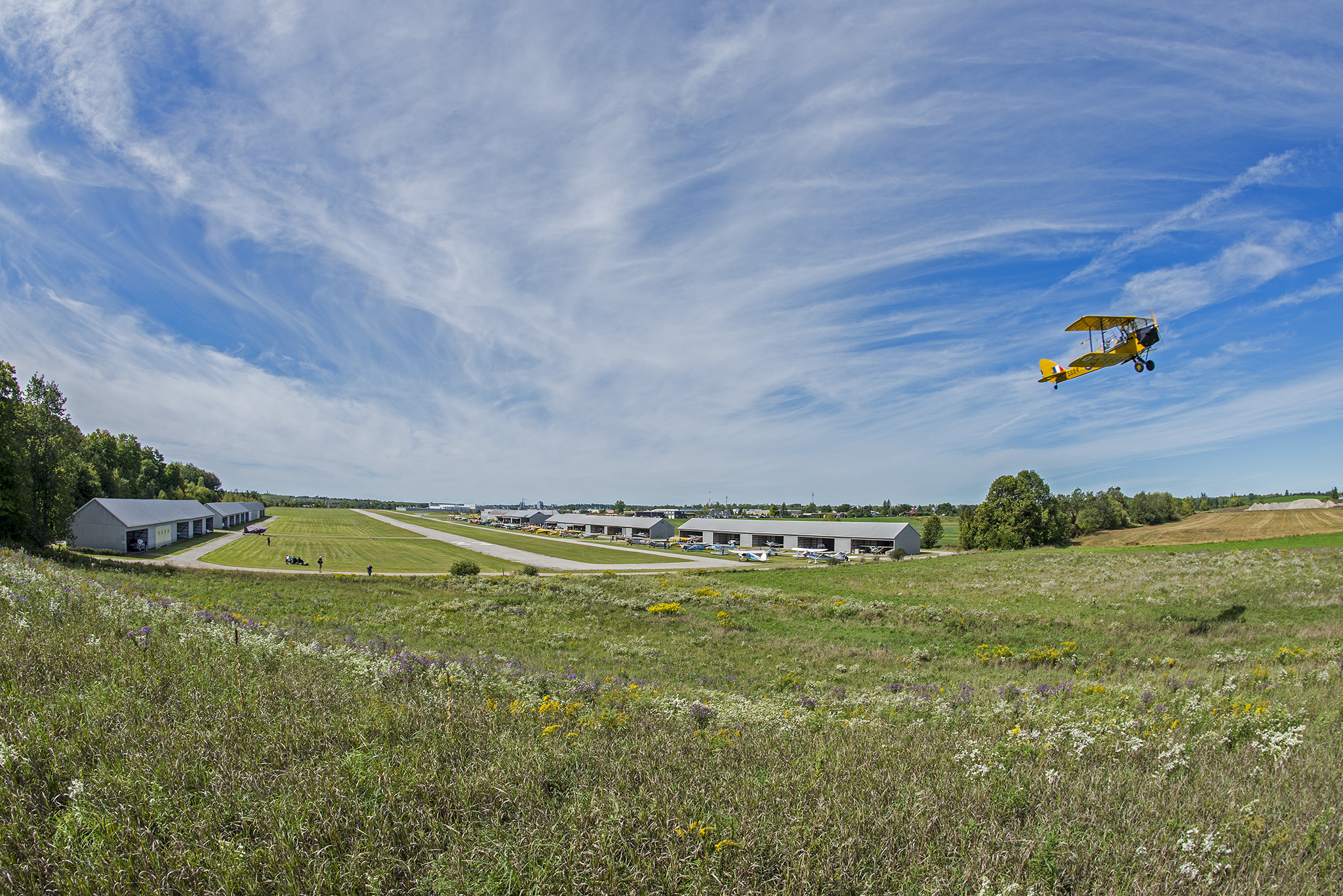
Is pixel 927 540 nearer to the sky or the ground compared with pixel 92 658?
nearer to the ground

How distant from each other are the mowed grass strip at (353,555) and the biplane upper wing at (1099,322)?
47644 mm

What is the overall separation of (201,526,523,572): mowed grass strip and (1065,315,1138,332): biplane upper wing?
4764 cm

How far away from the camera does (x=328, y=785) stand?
3.34m

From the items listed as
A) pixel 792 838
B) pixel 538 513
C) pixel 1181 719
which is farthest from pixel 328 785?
pixel 538 513

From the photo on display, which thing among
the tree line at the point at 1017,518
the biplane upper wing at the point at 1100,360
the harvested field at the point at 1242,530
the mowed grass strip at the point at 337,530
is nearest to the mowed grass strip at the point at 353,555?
the mowed grass strip at the point at 337,530

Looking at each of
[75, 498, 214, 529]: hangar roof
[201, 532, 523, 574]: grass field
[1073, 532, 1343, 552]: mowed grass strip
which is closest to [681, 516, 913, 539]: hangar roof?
[1073, 532, 1343, 552]: mowed grass strip

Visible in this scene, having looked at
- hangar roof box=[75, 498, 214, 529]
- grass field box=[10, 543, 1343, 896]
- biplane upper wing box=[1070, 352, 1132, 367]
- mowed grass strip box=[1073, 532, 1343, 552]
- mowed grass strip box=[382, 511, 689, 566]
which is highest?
biplane upper wing box=[1070, 352, 1132, 367]

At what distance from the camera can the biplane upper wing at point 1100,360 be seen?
1844 centimetres

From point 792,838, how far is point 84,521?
80.1m

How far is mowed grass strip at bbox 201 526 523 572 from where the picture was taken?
163 ft

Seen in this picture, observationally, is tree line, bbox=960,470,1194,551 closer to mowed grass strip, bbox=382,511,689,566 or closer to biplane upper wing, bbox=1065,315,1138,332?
mowed grass strip, bbox=382,511,689,566

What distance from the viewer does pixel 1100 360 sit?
62.2 feet

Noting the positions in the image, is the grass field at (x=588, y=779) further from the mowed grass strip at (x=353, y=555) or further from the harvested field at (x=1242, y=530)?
the harvested field at (x=1242, y=530)

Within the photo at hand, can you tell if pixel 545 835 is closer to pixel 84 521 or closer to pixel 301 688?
pixel 301 688
